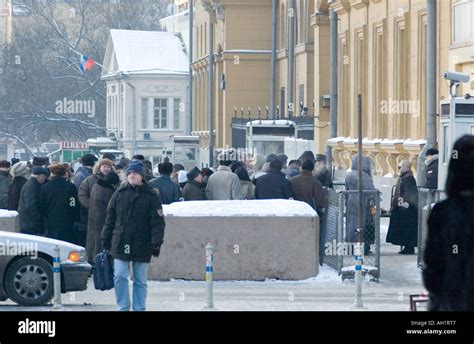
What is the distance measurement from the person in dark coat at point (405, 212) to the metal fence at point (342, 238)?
3.54 ft

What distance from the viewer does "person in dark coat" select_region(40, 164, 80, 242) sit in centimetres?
2123

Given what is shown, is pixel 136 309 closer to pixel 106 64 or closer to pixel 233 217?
pixel 233 217

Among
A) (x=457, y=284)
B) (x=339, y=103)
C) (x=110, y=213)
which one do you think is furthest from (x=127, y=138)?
(x=457, y=284)

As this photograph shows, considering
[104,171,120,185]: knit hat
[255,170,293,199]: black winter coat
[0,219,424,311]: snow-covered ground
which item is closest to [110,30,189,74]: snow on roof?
[255,170,293,199]: black winter coat

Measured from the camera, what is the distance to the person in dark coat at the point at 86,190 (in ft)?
68.1

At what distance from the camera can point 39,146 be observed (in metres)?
108

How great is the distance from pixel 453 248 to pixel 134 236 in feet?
21.4

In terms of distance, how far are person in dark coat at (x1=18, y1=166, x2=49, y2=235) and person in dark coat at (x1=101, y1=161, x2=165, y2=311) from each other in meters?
5.51

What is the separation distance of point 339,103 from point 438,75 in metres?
13.4

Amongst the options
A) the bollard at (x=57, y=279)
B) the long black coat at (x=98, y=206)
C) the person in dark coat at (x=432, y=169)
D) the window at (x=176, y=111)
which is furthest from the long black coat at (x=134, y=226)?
the window at (x=176, y=111)

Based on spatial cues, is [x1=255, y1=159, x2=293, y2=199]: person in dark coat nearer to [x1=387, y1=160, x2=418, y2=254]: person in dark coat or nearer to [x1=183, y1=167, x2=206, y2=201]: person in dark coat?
[x1=183, y1=167, x2=206, y2=201]: person in dark coat

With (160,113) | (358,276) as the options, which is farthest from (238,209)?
(160,113)
